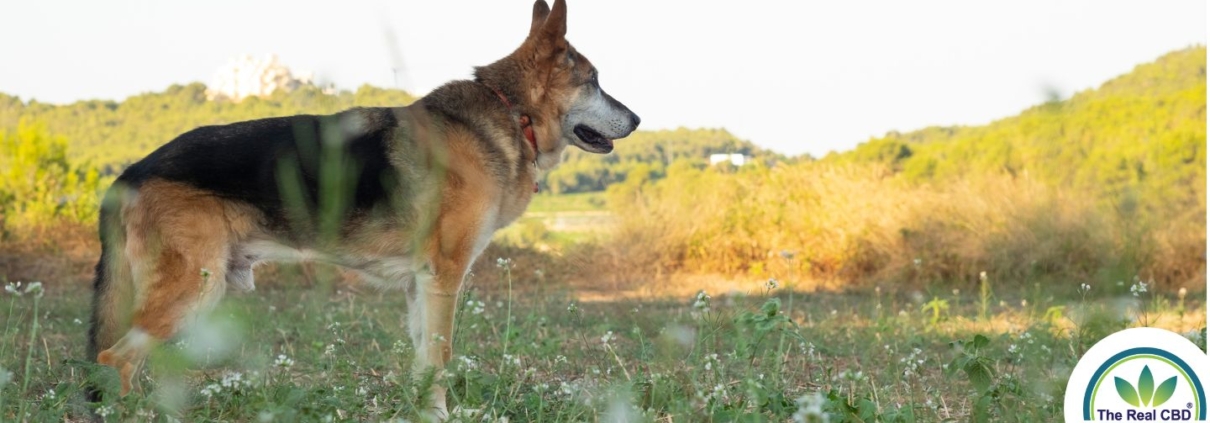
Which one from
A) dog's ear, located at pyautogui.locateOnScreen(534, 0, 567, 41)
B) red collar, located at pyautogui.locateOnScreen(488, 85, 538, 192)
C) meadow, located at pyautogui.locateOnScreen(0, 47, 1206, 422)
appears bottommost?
meadow, located at pyautogui.locateOnScreen(0, 47, 1206, 422)

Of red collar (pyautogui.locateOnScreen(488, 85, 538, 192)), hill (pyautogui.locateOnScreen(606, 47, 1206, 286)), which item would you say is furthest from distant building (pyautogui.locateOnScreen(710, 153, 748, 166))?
red collar (pyautogui.locateOnScreen(488, 85, 538, 192))

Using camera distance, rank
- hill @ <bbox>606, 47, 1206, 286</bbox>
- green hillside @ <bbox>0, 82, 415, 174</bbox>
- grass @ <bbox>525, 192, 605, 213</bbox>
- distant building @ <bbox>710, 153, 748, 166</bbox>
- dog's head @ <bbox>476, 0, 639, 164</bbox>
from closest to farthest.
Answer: dog's head @ <bbox>476, 0, 639, 164</bbox>
hill @ <bbox>606, 47, 1206, 286</bbox>
distant building @ <bbox>710, 153, 748, 166</bbox>
grass @ <bbox>525, 192, 605, 213</bbox>
green hillside @ <bbox>0, 82, 415, 174</bbox>

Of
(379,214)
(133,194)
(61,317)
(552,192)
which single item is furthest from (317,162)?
(552,192)

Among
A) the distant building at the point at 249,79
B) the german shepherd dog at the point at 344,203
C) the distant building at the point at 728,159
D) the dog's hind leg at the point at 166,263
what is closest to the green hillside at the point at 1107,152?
the distant building at the point at 728,159

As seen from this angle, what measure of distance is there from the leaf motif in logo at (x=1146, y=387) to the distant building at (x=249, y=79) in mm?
15872

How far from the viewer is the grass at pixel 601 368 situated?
301 cm

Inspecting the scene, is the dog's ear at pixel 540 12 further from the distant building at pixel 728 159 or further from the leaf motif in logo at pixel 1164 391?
the distant building at pixel 728 159

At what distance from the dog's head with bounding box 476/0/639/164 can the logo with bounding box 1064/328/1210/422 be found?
2.52 metres

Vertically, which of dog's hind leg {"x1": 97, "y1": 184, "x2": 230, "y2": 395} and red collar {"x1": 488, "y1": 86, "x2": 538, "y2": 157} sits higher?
red collar {"x1": 488, "y1": 86, "x2": 538, "y2": 157}

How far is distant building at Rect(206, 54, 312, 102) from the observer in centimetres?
1862

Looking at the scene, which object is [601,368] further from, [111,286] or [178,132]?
[178,132]

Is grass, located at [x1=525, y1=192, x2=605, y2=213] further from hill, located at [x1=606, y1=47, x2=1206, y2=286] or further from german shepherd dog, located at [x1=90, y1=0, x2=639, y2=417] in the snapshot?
german shepherd dog, located at [x1=90, y1=0, x2=639, y2=417]

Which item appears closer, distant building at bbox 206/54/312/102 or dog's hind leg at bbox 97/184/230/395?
dog's hind leg at bbox 97/184/230/395

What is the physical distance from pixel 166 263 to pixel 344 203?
655mm
